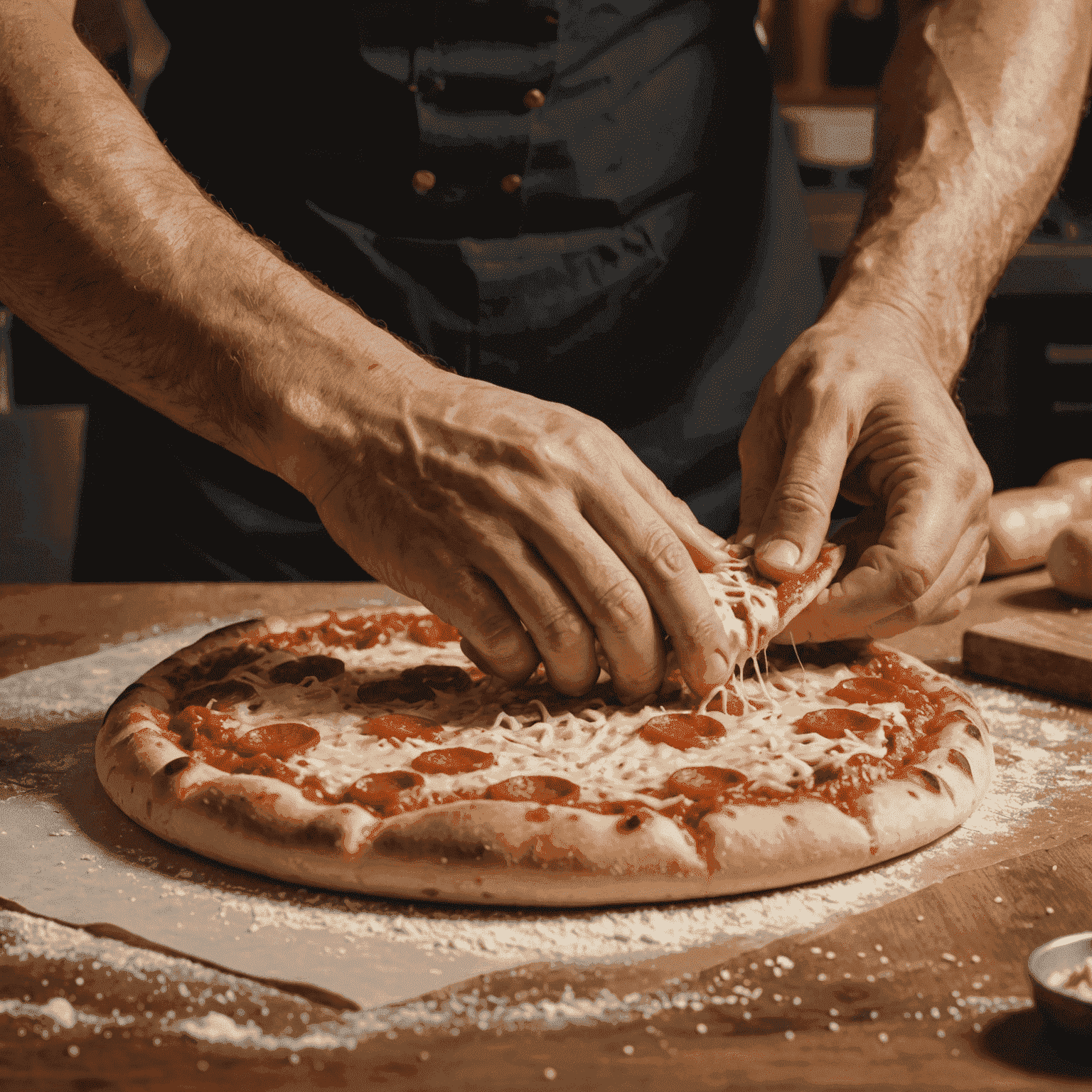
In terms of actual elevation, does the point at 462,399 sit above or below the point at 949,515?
above

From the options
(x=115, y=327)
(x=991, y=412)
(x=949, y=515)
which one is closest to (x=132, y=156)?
(x=115, y=327)

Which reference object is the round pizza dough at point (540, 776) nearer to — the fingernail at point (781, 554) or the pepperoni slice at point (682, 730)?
the pepperoni slice at point (682, 730)

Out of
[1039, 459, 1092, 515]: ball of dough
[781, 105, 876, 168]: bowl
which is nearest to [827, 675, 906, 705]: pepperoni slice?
[1039, 459, 1092, 515]: ball of dough

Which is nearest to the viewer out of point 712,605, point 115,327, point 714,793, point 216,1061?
point 216,1061

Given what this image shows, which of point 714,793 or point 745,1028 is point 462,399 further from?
point 745,1028

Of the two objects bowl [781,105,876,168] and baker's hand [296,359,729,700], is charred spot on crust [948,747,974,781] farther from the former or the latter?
bowl [781,105,876,168]

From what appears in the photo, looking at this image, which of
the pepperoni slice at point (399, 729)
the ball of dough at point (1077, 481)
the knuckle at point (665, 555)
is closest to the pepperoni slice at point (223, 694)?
the pepperoni slice at point (399, 729)

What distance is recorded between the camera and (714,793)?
1471 millimetres

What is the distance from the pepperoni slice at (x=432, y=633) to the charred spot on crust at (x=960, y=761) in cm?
95

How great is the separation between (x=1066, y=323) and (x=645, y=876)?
4.31m

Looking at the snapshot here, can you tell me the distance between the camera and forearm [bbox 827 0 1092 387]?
2.30m

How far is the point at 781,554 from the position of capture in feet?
5.77

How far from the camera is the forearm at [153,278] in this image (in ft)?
5.49

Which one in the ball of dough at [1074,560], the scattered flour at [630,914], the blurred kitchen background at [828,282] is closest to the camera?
the scattered flour at [630,914]
